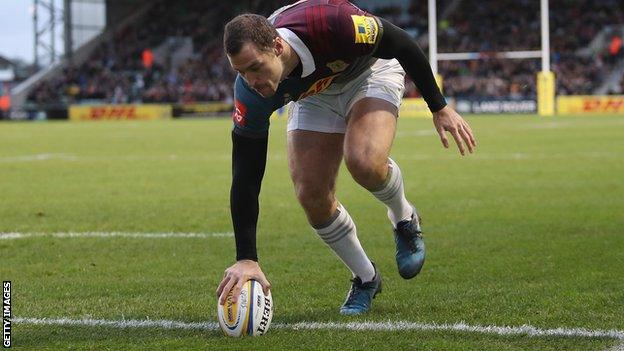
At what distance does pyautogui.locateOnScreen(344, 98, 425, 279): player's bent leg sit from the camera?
5.43 meters

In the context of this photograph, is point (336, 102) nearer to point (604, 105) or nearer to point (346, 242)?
point (346, 242)

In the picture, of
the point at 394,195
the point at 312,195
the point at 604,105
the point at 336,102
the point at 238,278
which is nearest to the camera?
the point at 238,278

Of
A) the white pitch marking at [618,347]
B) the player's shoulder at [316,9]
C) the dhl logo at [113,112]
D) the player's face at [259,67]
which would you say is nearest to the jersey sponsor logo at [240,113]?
the player's face at [259,67]

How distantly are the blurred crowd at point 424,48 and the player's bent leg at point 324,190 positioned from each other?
37259mm

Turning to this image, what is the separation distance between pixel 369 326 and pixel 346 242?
86 centimetres

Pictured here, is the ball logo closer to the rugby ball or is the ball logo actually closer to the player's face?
the rugby ball

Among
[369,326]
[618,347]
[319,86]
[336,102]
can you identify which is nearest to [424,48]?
[336,102]

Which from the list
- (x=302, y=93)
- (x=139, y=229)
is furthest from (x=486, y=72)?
(x=302, y=93)

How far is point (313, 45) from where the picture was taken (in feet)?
16.3

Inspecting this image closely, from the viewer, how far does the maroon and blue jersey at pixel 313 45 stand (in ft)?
16.3

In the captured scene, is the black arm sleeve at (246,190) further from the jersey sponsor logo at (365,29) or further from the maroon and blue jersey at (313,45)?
the jersey sponsor logo at (365,29)

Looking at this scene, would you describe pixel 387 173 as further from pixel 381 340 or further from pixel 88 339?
pixel 88 339

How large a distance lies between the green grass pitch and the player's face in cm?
112

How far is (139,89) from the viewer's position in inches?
2169
